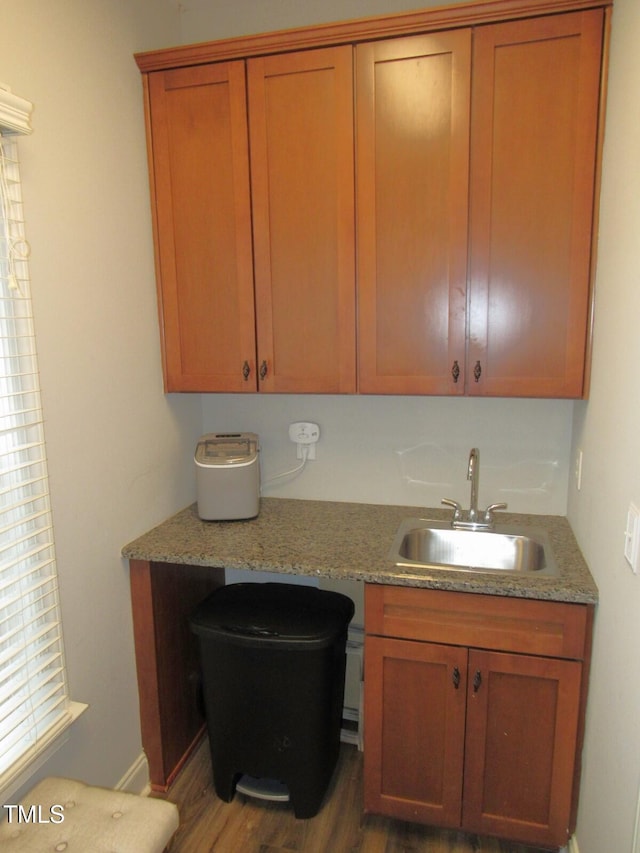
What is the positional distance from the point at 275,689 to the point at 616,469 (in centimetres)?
119

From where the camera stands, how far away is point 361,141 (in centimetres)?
176

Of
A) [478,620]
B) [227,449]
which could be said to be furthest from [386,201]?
[478,620]

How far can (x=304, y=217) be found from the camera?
185cm

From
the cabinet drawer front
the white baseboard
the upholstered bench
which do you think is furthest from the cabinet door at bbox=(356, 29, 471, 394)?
the white baseboard

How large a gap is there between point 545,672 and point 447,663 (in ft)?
0.87

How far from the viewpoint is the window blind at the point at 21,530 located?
1347 millimetres

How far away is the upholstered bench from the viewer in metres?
1.22

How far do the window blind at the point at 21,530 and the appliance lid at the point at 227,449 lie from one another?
648 mm

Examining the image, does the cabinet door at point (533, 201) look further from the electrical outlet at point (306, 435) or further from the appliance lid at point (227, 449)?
the appliance lid at point (227, 449)

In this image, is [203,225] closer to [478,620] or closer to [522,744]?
[478,620]

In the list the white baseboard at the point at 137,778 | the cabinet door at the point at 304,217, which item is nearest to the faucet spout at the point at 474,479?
the cabinet door at the point at 304,217

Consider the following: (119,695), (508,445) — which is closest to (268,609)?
(119,695)

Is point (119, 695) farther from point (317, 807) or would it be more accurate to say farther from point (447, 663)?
point (447, 663)

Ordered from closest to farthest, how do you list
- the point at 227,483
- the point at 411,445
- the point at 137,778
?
1. the point at 137,778
2. the point at 227,483
3. the point at 411,445
